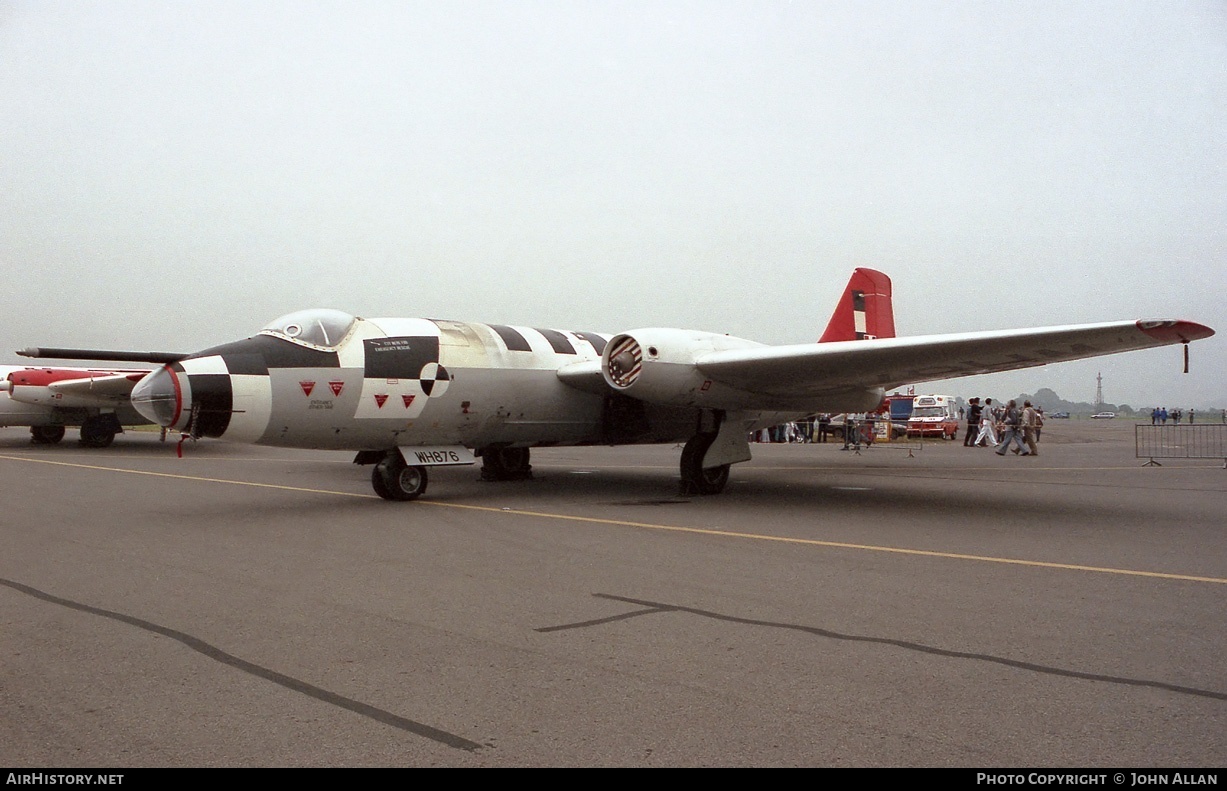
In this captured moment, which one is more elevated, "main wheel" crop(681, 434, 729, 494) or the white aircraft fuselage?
the white aircraft fuselage

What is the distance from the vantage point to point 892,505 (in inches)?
458

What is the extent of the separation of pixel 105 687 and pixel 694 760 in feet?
8.79

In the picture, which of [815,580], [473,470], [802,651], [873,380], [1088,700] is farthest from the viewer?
[473,470]

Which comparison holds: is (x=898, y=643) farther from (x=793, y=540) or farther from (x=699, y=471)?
(x=699, y=471)

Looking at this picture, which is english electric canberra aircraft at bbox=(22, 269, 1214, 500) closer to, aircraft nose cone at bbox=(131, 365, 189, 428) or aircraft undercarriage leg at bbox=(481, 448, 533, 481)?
aircraft nose cone at bbox=(131, 365, 189, 428)

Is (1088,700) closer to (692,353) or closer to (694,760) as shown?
(694,760)

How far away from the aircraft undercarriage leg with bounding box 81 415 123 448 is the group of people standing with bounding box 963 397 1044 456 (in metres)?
26.6

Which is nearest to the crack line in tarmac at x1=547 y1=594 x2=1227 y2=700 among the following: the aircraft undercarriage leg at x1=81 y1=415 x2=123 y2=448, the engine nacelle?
the engine nacelle

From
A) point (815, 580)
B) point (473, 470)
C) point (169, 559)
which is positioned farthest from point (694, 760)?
point (473, 470)

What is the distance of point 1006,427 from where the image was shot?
25.5 metres

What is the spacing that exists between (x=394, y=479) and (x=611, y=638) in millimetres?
7465

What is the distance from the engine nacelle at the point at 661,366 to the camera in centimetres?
1174

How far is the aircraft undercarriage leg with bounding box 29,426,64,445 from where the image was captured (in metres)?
28.9

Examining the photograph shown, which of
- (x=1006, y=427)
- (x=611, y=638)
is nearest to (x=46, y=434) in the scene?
(x=1006, y=427)
